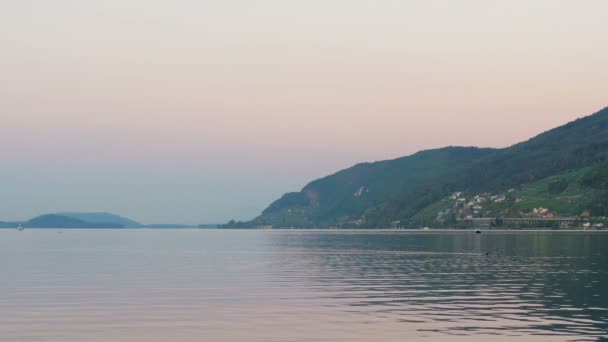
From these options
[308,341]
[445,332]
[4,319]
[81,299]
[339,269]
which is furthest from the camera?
[339,269]

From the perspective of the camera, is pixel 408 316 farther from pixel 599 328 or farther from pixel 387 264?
pixel 387 264

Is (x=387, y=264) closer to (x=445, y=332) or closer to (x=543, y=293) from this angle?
(x=543, y=293)

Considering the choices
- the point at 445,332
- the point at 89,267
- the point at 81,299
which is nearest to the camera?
the point at 445,332

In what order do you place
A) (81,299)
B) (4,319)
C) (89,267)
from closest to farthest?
(4,319), (81,299), (89,267)

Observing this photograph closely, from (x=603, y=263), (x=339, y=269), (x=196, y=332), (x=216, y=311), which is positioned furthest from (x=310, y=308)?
(x=603, y=263)

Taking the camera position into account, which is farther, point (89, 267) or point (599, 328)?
point (89, 267)

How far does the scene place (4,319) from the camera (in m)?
56.3

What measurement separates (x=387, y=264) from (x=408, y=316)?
64616 mm

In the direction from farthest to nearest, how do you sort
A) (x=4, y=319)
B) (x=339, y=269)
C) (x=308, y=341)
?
(x=339, y=269)
(x=4, y=319)
(x=308, y=341)

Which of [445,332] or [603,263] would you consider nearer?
[445,332]

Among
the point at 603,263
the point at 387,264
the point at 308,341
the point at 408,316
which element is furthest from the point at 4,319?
the point at 603,263

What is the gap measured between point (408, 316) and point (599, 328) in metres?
13.7

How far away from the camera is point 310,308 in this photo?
62094 mm

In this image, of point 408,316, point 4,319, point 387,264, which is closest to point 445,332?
point 408,316
